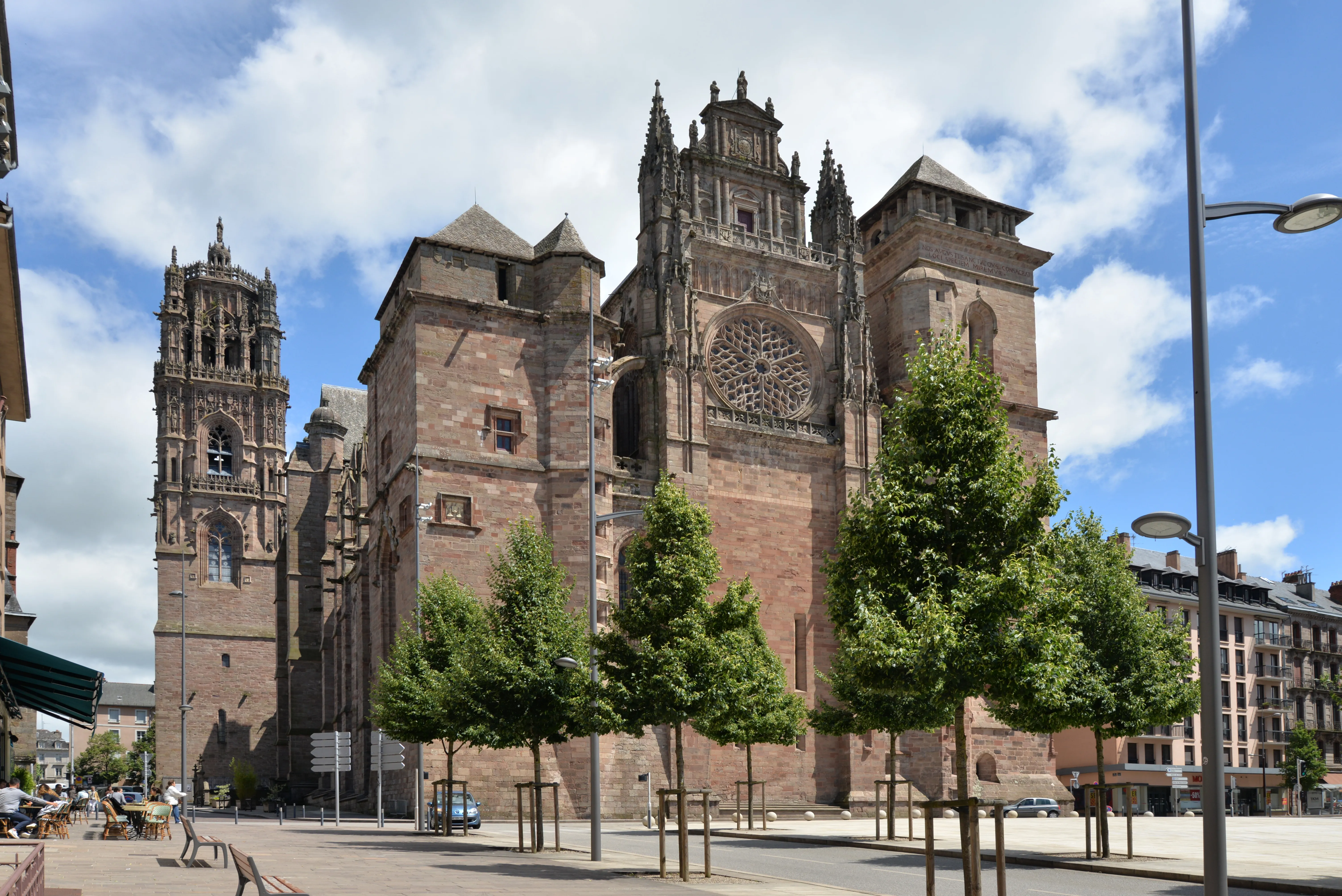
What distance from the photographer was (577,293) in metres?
42.2

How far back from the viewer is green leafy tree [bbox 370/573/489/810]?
2756 centimetres

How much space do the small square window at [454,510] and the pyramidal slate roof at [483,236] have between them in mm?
8570

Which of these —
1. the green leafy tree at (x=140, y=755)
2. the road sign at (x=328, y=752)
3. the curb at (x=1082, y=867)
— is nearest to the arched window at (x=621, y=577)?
the road sign at (x=328, y=752)

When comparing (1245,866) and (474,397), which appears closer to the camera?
(1245,866)

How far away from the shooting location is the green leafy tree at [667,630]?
20484mm

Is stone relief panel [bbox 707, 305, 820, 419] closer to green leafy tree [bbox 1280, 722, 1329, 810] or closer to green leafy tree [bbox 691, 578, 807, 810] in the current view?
green leafy tree [bbox 691, 578, 807, 810]

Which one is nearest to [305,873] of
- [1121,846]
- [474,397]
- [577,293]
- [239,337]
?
[1121,846]

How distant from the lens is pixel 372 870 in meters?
18.9

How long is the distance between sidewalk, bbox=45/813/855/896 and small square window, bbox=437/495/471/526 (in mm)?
11915

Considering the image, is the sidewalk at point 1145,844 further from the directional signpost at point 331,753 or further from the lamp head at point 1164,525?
the directional signpost at point 331,753

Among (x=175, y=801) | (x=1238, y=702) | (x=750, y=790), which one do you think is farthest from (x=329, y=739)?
(x=1238, y=702)

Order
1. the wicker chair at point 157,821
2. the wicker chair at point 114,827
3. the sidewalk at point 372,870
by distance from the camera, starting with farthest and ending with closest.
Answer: the wicker chair at point 114,827, the wicker chair at point 157,821, the sidewalk at point 372,870

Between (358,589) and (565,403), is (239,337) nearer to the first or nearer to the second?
(358,589)

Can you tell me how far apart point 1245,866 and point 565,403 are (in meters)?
25.7
